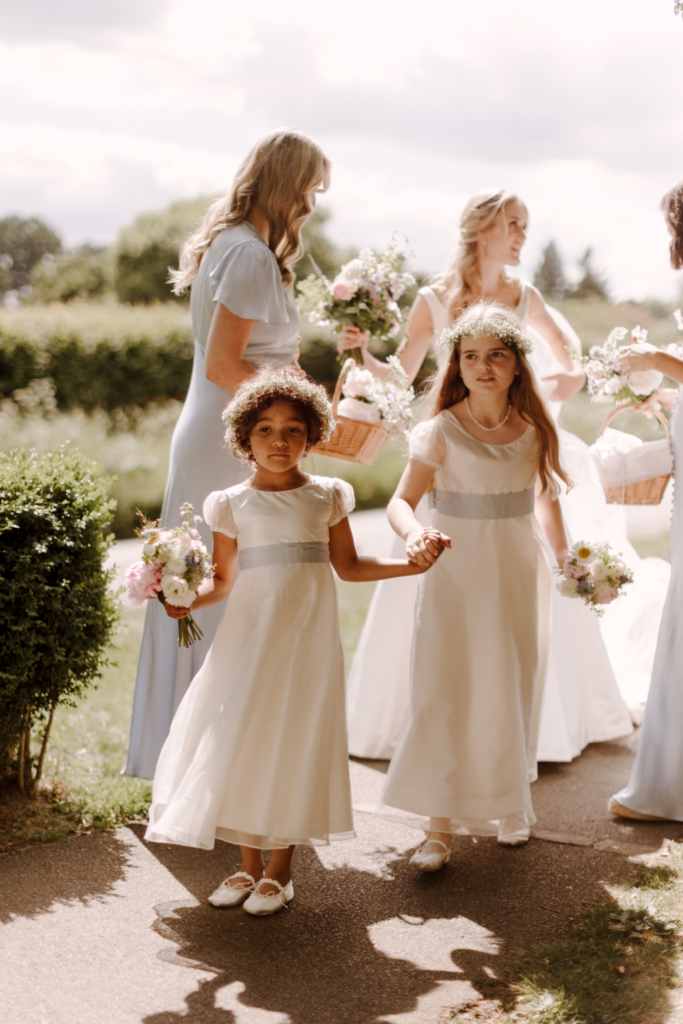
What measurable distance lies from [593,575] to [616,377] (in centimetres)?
102

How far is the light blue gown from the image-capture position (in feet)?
13.1

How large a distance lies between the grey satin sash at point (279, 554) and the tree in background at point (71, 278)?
3016 cm

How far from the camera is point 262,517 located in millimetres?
3324

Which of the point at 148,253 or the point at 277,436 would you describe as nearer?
the point at 277,436

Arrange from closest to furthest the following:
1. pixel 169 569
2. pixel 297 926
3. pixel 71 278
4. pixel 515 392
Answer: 1. pixel 169 569
2. pixel 297 926
3. pixel 515 392
4. pixel 71 278

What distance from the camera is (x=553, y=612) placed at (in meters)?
4.95

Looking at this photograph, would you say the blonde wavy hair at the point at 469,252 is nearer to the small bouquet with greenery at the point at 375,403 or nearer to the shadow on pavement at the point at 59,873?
the small bouquet with greenery at the point at 375,403

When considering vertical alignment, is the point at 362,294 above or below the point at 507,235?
below

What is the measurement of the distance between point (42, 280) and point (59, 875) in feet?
118

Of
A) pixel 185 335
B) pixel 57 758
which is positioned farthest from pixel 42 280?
pixel 57 758

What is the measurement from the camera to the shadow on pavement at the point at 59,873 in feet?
11.0

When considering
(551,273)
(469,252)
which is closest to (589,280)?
(551,273)

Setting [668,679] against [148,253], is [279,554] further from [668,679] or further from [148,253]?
[148,253]

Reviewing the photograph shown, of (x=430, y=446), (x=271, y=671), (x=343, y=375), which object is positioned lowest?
(x=271, y=671)
